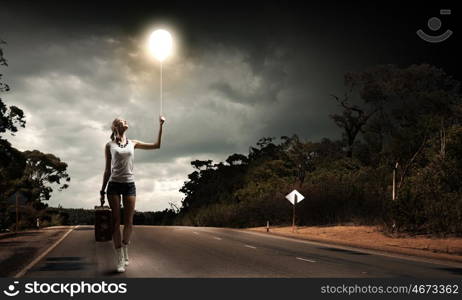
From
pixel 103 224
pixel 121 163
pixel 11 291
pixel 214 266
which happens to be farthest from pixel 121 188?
pixel 214 266

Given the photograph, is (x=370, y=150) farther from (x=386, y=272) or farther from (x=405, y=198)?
(x=386, y=272)

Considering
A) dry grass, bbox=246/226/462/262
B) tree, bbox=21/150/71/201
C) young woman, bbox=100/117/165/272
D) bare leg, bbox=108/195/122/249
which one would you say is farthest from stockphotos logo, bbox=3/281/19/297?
tree, bbox=21/150/71/201

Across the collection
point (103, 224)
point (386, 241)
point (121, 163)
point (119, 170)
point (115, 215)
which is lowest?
point (386, 241)

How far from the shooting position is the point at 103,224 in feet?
27.7

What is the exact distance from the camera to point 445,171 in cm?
2523

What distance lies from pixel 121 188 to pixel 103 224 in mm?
751

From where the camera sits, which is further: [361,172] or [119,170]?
[361,172]

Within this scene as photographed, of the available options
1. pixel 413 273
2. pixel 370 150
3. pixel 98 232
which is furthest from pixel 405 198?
pixel 370 150

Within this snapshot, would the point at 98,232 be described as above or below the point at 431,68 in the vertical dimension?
below

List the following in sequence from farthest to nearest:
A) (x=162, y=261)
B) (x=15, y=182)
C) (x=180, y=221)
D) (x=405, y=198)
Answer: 1. (x=180, y=221)
2. (x=15, y=182)
3. (x=405, y=198)
4. (x=162, y=261)

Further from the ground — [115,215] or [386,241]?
[115,215]

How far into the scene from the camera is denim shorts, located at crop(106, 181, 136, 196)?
8.11 m

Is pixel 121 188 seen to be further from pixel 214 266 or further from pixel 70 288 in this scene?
pixel 214 266

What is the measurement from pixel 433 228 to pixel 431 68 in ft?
91.2
